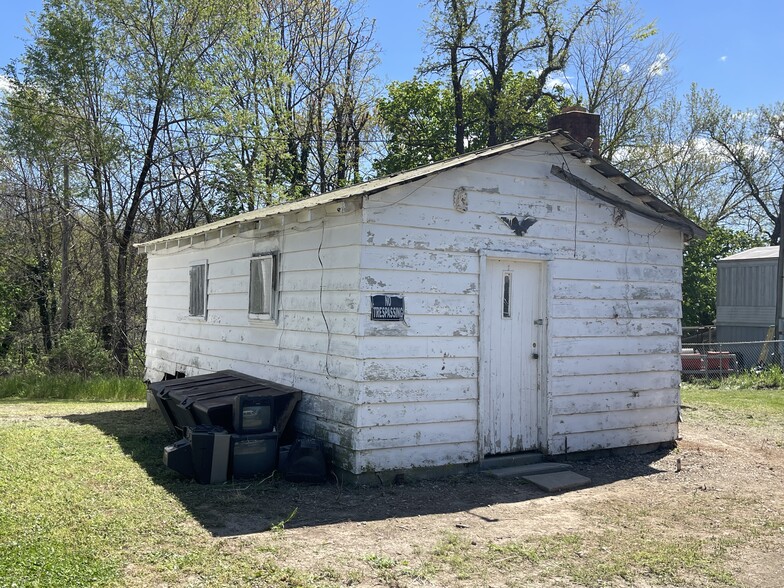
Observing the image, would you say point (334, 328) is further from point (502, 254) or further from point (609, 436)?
point (609, 436)

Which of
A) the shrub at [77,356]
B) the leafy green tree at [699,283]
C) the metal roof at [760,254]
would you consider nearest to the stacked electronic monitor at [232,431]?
the shrub at [77,356]

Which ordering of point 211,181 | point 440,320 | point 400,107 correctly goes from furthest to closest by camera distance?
point 400,107 → point 211,181 → point 440,320

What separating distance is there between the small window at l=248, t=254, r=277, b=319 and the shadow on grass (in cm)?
202

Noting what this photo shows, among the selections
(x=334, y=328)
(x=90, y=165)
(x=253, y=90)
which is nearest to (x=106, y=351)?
(x=90, y=165)

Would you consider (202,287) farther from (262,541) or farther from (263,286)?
(262,541)

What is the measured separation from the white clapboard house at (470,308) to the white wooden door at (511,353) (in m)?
0.02

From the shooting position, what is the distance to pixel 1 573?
4.38 metres

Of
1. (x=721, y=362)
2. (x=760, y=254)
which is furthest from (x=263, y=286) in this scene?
(x=760, y=254)

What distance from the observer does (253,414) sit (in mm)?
7367

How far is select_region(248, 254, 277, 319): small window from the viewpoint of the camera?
8.63 metres

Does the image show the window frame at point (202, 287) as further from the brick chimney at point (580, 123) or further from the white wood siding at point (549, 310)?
the brick chimney at point (580, 123)

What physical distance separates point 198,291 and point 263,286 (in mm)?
2666

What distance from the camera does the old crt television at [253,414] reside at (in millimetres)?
7285

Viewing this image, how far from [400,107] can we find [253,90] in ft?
18.1
